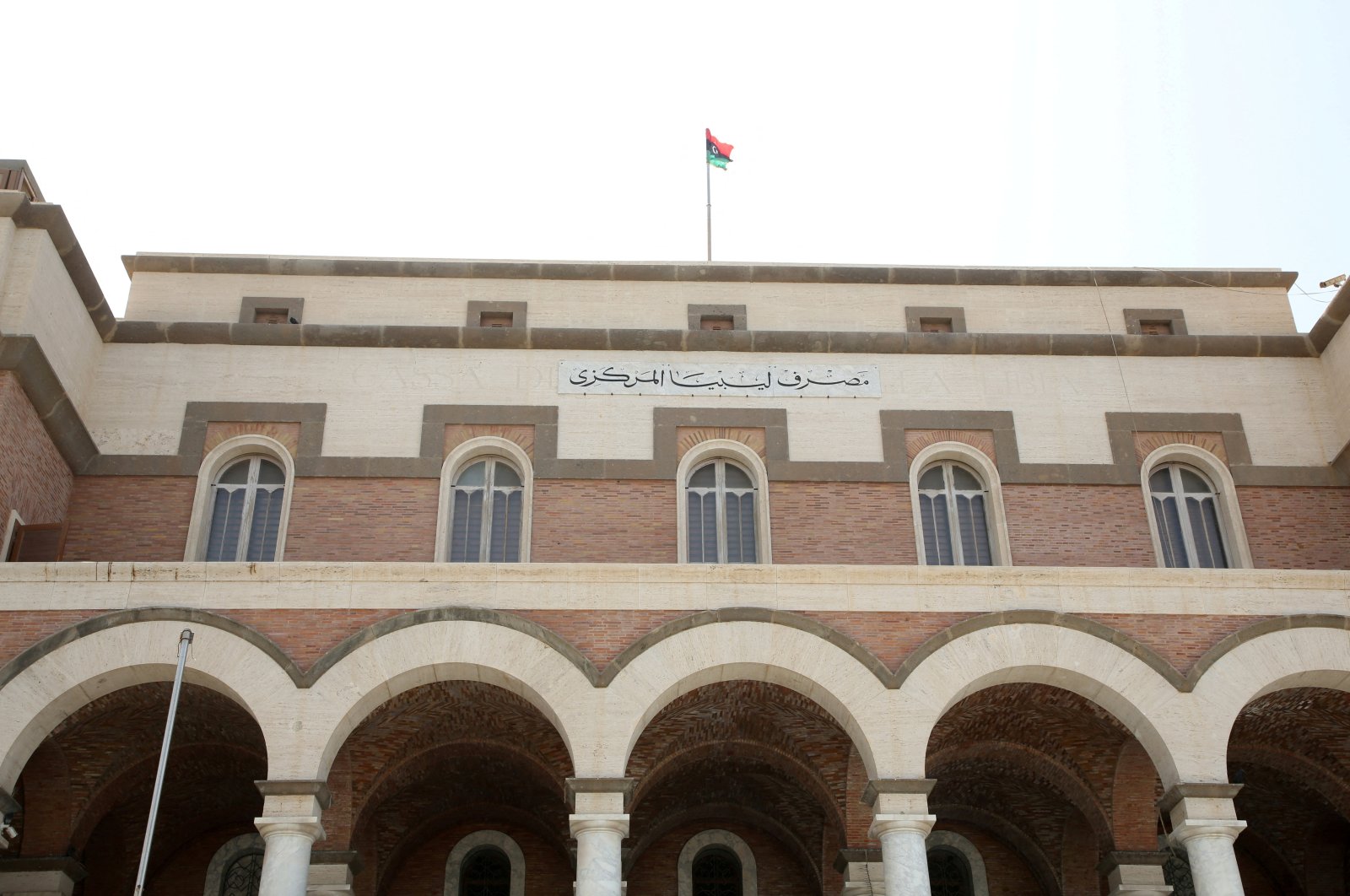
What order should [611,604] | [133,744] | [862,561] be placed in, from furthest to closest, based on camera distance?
[862,561], [133,744], [611,604]

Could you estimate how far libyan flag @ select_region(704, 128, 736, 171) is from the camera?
24.2 meters

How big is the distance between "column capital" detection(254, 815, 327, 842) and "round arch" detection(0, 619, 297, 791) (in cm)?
68

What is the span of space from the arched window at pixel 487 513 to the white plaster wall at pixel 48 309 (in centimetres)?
499

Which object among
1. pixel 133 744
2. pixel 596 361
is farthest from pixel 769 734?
pixel 133 744

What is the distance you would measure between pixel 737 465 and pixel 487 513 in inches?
131

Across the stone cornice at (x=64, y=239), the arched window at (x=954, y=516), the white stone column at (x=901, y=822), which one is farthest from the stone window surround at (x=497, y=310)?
the white stone column at (x=901, y=822)

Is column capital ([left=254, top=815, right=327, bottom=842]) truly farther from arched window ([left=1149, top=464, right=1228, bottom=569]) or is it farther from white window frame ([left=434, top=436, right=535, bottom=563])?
arched window ([left=1149, top=464, right=1228, bottom=569])

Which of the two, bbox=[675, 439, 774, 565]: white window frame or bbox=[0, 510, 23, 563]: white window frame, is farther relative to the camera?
bbox=[675, 439, 774, 565]: white window frame

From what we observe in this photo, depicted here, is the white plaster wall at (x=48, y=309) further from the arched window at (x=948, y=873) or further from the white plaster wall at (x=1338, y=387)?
the white plaster wall at (x=1338, y=387)

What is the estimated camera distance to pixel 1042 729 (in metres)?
16.8

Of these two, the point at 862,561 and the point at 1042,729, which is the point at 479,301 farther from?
the point at 1042,729

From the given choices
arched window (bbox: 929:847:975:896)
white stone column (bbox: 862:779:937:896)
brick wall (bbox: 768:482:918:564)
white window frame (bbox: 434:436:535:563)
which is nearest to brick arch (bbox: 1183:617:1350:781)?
white stone column (bbox: 862:779:937:896)

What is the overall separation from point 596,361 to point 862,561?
14.8 feet

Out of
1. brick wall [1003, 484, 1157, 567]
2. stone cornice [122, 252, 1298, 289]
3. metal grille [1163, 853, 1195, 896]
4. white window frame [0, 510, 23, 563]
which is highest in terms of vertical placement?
stone cornice [122, 252, 1298, 289]
